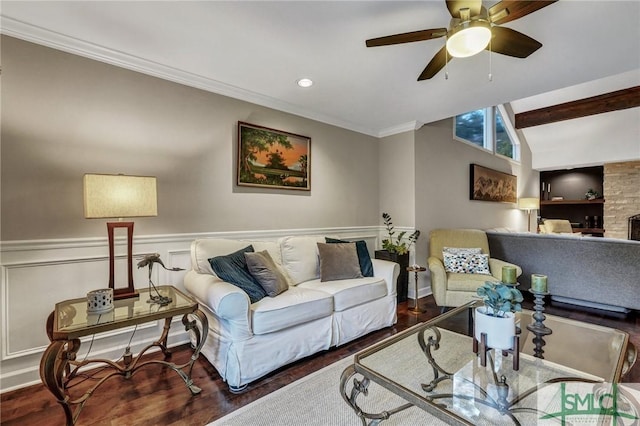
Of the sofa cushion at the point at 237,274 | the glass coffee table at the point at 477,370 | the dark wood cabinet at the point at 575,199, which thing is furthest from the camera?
the dark wood cabinet at the point at 575,199

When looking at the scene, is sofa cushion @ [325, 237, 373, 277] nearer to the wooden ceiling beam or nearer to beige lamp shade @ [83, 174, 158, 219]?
beige lamp shade @ [83, 174, 158, 219]

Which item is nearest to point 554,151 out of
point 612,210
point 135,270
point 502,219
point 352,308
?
point 612,210

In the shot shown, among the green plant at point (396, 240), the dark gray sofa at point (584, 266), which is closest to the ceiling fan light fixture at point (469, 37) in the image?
the green plant at point (396, 240)

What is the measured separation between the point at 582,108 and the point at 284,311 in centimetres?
655

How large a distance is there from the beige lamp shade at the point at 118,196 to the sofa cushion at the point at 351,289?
1.41 meters

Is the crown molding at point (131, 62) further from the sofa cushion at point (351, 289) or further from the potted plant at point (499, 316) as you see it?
the potted plant at point (499, 316)

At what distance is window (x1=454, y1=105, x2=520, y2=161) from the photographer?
4816 millimetres

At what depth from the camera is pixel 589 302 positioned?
3424mm

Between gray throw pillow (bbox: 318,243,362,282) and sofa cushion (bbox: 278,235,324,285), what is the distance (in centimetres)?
11

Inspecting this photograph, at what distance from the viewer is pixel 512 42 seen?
1745 millimetres

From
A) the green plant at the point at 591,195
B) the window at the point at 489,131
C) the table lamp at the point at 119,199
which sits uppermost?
the window at the point at 489,131

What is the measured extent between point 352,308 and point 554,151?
7178 millimetres

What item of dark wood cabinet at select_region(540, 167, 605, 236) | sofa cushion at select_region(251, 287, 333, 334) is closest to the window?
dark wood cabinet at select_region(540, 167, 605, 236)

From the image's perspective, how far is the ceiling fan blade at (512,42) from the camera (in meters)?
1.65
